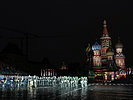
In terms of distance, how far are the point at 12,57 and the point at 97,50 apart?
203 feet

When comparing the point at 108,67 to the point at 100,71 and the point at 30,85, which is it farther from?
the point at 30,85

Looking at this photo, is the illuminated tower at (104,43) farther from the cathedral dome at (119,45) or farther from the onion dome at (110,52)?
the onion dome at (110,52)

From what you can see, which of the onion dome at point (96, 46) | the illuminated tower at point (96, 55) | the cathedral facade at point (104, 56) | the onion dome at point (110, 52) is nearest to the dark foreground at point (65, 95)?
the cathedral facade at point (104, 56)

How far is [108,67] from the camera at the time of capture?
136 m

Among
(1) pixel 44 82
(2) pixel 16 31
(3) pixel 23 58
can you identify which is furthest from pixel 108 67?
(1) pixel 44 82

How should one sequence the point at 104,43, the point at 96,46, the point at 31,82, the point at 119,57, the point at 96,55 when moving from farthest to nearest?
1. the point at 104,43
2. the point at 96,46
3. the point at 96,55
4. the point at 119,57
5. the point at 31,82

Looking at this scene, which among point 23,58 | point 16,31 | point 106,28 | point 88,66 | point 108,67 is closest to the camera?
point 16,31

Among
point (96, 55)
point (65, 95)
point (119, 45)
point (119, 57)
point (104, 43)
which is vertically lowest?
point (65, 95)

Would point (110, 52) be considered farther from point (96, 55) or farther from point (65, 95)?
point (65, 95)

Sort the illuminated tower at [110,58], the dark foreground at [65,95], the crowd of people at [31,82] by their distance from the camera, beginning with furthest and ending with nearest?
the illuminated tower at [110,58] < the crowd of people at [31,82] < the dark foreground at [65,95]

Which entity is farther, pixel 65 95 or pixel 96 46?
pixel 96 46

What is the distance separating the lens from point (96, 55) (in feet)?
493

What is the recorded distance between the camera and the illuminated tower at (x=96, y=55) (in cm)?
14662

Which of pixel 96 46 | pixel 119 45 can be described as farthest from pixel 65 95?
pixel 96 46
